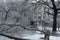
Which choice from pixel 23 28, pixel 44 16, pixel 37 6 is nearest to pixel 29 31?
pixel 23 28

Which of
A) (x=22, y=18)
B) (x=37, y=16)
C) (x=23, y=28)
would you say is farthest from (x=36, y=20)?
(x=23, y=28)

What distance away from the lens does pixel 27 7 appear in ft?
72.4

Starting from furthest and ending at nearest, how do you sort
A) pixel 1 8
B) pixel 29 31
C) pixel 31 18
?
pixel 31 18 → pixel 1 8 → pixel 29 31

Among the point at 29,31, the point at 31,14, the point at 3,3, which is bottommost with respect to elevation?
the point at 29,31

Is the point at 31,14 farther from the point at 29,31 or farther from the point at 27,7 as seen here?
the point at 29,31

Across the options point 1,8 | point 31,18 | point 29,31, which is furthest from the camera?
point 31,18

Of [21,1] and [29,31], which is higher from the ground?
[21,1]

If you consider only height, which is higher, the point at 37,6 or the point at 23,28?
the point at 37,6

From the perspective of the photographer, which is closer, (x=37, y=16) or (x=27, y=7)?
(x=27, y=7)

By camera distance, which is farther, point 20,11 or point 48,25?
point 48,25

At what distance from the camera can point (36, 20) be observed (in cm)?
2370

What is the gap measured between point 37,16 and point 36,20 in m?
0.54

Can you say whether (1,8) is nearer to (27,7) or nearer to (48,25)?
(27,7)

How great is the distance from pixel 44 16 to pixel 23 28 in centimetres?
431
